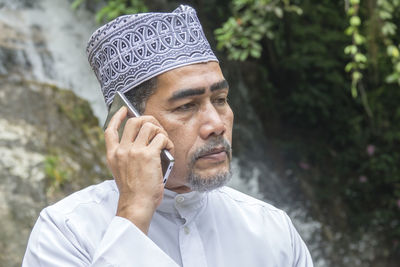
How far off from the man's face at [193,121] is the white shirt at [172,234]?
0.17 m

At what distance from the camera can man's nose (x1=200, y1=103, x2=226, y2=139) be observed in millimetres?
2379

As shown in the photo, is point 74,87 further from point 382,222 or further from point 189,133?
point 189,133

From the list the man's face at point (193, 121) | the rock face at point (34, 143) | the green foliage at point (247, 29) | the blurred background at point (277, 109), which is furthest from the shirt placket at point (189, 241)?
the green foliage at point (247, 29)

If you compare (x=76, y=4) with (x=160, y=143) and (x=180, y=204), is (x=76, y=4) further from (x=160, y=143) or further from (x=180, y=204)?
(x=160, y=143)

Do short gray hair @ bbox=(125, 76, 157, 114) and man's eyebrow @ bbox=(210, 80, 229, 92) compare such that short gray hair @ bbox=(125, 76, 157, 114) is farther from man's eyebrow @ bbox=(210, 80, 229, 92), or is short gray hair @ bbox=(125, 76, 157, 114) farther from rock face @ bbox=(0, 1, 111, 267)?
rock face @ bbox=(0, 1, 111, 267)

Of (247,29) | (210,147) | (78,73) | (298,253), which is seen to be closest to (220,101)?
(210,147)

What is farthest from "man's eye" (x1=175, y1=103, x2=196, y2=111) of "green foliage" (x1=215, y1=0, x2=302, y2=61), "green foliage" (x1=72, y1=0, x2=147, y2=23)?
"green foliage" (x1=72, y1=0, x2=147, y2=23)

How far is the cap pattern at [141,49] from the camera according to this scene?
2486 mm

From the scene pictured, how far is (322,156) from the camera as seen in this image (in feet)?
27.6

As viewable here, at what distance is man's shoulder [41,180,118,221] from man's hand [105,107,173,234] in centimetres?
27

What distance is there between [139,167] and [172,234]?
419 millimetres

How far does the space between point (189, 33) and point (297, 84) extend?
6.13 meters

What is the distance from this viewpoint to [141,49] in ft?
8.28

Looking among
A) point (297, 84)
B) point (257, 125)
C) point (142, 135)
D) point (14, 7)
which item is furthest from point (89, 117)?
point (142, 135)
